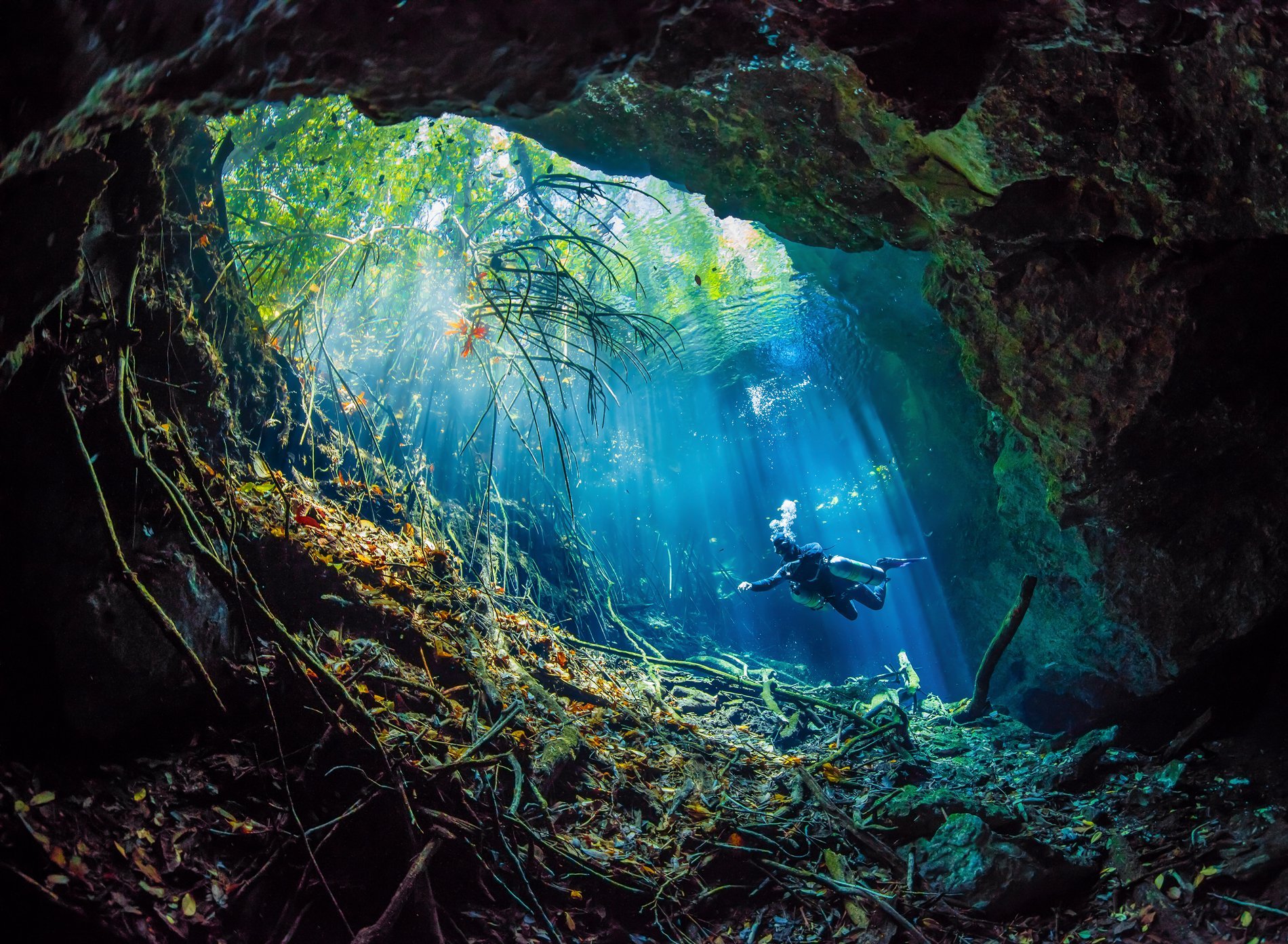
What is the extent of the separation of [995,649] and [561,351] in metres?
6.25

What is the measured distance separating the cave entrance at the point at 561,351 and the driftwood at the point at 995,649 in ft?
12.2

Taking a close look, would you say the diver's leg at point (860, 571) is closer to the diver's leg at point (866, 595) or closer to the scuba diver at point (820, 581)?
the scuba diver at point (820, 581)

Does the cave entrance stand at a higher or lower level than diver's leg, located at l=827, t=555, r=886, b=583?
higher

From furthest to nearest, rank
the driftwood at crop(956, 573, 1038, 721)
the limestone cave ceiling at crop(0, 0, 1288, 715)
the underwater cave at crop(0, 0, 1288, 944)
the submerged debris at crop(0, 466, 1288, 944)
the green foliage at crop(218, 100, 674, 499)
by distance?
the driftwood at crop(956, 573, 1038, 721) < the green foliage at crop(218, 100, 674, 499) < the submerged debris at crop(0, 466, 1288, 944) < the underwater cave at crop(0, 0, 1288, 944) < the limestone cave ceiling at crop(0, 0, 1288, 715)

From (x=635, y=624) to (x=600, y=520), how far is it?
244 inches

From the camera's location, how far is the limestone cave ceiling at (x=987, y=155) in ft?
5.18

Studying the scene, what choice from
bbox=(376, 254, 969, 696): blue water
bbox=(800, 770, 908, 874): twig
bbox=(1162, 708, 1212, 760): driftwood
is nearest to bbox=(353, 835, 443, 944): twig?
bbox=(800, 770, 908, 874): twig

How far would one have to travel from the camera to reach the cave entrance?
5066mm

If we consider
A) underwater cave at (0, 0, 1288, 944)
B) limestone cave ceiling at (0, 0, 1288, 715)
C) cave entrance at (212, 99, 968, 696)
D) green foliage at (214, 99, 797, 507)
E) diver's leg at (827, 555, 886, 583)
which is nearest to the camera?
limestone cave ceiling at (0, 0, 1288, 715)

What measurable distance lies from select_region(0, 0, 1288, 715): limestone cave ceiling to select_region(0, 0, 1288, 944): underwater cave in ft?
0.07

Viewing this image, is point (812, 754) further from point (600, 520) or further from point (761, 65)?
point (600, 520)

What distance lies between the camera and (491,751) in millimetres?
3930

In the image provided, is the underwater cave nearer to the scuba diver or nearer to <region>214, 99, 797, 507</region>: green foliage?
<region>214, 99, 797, 507</region>: green foliage

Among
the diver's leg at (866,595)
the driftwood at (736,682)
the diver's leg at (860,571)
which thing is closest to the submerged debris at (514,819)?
the driftwood at (736,682)
